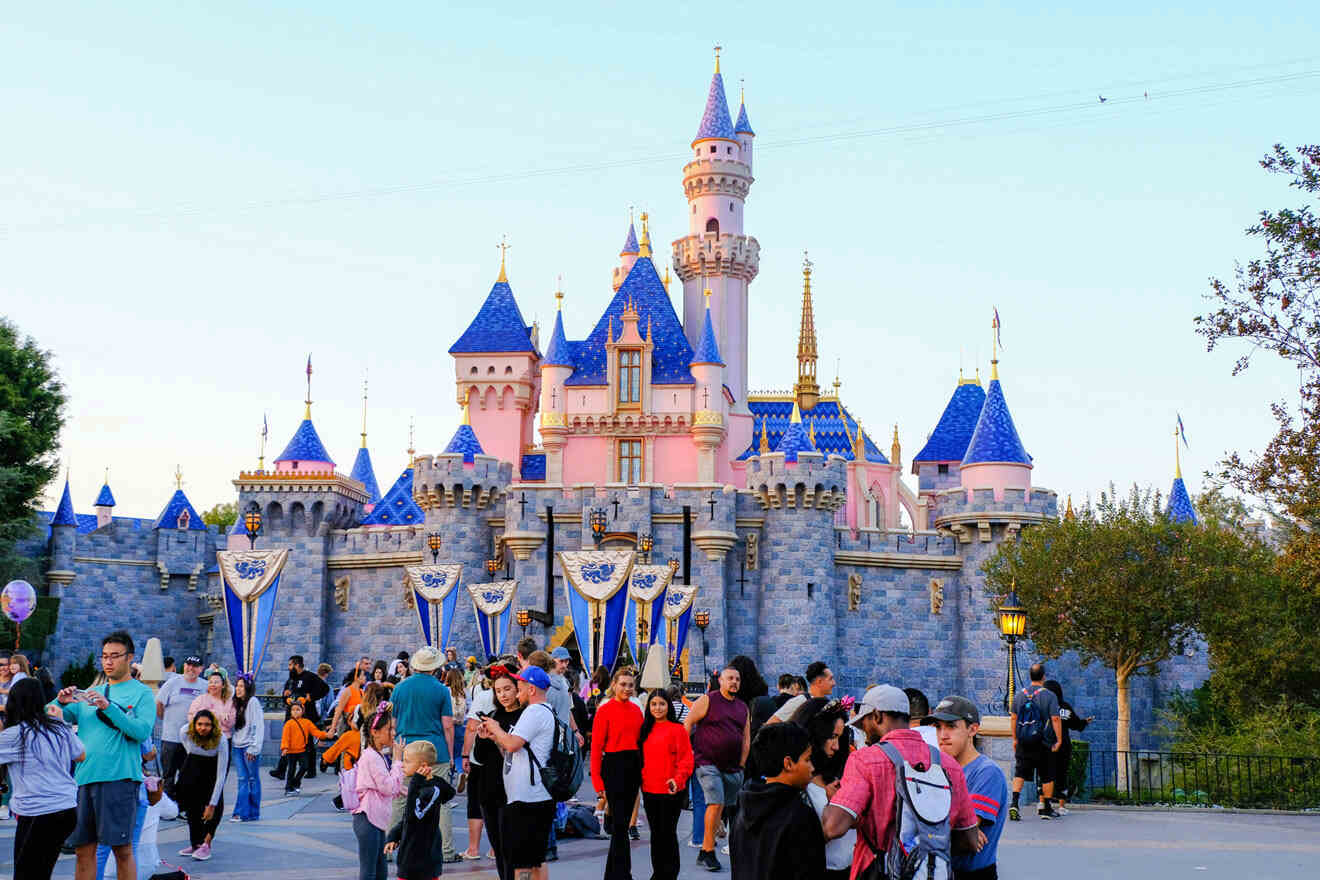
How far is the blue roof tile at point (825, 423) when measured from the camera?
4469cm

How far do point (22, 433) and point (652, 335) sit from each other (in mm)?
14892

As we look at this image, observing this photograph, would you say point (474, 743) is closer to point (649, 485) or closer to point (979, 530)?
point (649, 485)

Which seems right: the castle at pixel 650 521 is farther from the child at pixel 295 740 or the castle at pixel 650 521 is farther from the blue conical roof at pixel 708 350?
the child at pixel 295 740

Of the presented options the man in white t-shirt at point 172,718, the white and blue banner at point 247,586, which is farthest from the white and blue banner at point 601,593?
the man in white t-shirt at point 172,718

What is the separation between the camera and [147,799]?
9188mm

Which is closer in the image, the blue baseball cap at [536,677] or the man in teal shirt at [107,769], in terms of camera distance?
the man in teal shirt at [107,769]

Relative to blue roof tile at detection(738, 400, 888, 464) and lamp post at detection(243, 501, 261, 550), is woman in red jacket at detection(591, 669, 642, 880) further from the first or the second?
blue roof tile at detection(738, 400, 888, 464)

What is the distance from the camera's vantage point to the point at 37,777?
304 inches

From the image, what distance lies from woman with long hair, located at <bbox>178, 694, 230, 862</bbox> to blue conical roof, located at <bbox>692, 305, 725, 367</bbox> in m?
27.4

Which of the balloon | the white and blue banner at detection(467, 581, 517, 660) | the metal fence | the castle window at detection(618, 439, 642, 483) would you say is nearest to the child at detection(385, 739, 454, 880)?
the metal fence

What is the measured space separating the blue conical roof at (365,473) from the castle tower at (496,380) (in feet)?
30.3

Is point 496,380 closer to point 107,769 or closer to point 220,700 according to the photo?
point 220,700

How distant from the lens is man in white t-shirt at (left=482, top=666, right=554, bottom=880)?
28.0ft

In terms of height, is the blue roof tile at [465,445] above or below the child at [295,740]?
above
